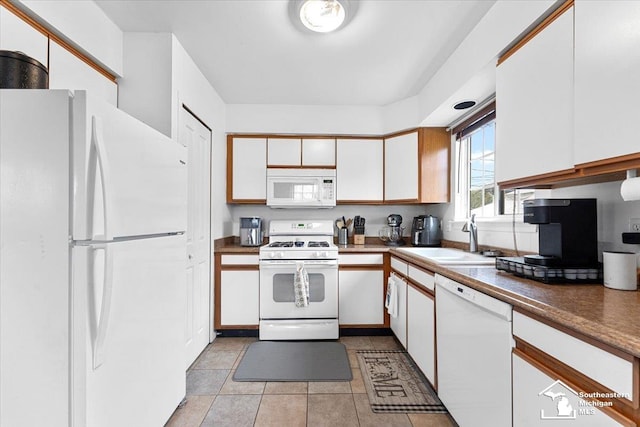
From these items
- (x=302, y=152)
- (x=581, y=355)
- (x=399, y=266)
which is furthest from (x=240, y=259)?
(x=581, y=355)

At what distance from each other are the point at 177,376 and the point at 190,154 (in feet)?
5.20

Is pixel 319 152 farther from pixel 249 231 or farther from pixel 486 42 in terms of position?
pixel 486 42

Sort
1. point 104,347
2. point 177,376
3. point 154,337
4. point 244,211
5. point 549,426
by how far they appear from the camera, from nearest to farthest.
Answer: point 549,426 → point 104,347 → point 154,337 → point 177,376 → point 244,211

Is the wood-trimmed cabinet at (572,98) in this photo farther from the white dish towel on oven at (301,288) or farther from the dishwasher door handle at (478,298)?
the white dish towel on oven at (301,288)

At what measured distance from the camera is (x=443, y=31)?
1.99 meters

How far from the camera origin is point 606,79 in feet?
3.57

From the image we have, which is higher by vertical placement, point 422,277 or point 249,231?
point 249,231

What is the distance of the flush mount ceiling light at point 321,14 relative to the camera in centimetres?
176

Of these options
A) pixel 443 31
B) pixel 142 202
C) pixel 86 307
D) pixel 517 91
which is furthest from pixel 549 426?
pixel 443 31

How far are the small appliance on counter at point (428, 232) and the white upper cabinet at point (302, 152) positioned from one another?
113 centimetres

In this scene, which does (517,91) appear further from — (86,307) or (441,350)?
(86,307)

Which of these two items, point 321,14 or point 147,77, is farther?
point 147,77

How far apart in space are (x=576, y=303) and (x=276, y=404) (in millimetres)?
1758

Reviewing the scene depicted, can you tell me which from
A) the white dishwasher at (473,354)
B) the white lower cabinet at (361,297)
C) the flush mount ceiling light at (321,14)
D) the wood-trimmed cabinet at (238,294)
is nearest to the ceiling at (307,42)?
the flush mount ceiling light at (321,14)
